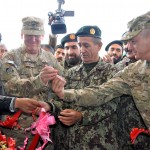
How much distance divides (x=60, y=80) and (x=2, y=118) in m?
1.13

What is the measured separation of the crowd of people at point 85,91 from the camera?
8.21 feet

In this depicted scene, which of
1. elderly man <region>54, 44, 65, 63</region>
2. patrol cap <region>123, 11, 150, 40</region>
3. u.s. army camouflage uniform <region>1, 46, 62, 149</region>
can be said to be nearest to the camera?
patrol cap <region>123, 11, 150, 40</region>

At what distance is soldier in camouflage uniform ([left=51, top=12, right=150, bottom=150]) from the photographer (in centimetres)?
243

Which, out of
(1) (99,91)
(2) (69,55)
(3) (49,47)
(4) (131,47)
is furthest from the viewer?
(3) (49,47)

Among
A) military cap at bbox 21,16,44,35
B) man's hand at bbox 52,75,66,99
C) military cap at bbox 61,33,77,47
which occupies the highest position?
military cap at bbox 21,16,44,35

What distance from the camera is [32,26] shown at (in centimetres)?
332

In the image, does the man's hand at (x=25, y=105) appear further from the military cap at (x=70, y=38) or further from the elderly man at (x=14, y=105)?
the military cap at (x=70, y=38)

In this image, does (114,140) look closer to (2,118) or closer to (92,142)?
(92,142)

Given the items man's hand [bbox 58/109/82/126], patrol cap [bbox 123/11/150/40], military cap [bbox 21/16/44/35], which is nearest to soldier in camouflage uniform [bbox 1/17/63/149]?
military cap [bbox 21/16/44/35]

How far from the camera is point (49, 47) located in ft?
18.1

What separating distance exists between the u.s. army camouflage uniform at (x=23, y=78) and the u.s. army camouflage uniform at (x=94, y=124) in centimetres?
38

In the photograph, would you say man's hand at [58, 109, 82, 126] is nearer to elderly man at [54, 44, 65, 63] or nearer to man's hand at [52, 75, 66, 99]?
man's hand at [52, 75, 66, 99]

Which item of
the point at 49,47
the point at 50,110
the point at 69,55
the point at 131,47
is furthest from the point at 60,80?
A: the point at 49,47

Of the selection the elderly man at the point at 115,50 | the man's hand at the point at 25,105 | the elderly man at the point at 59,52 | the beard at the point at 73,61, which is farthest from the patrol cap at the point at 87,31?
the elderly man at the point at 59,52
